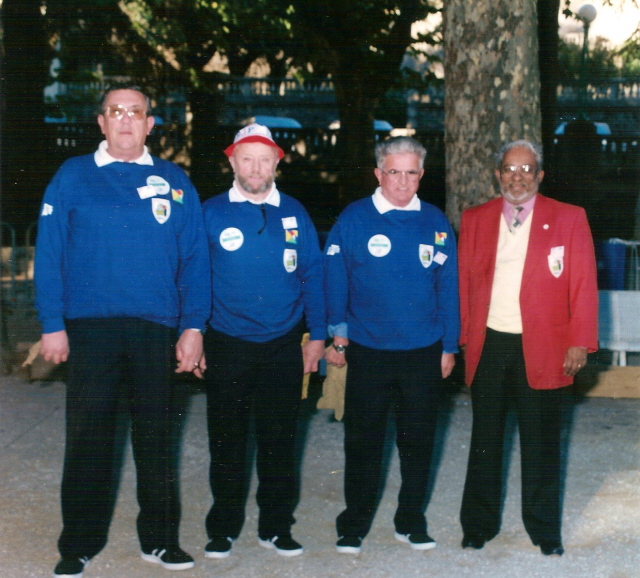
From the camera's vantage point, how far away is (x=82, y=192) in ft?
13.3

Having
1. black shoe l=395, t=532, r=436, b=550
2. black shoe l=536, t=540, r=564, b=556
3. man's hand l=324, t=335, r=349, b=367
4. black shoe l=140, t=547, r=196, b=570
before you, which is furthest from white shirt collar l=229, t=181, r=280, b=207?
black shoe l=536, t=540, r=564, b=556

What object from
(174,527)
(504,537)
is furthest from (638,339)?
(174,527)

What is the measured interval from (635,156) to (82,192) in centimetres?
2261

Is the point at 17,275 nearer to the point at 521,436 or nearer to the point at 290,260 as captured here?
the point at 290,260

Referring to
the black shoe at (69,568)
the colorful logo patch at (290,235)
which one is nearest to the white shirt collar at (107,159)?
the colorful logo patch at (290,235)

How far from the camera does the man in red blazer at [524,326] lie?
4367mm

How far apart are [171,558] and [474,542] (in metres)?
1.49

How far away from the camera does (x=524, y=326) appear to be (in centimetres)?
439

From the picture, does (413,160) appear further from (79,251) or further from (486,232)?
(79,251)

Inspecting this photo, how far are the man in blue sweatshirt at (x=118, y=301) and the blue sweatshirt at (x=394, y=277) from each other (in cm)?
68

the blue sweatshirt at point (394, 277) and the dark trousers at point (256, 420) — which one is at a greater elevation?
the blue sweatshirt at point (394, 277)

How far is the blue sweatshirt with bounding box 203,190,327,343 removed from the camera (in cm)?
428

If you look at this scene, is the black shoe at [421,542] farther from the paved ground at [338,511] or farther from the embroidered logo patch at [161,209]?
the embroidered logo patch at [161,209]

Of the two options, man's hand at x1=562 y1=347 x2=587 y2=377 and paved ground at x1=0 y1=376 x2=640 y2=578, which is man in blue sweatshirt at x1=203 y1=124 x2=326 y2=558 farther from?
man's hand at x1=562 y1=347 x2=587 y2=377
